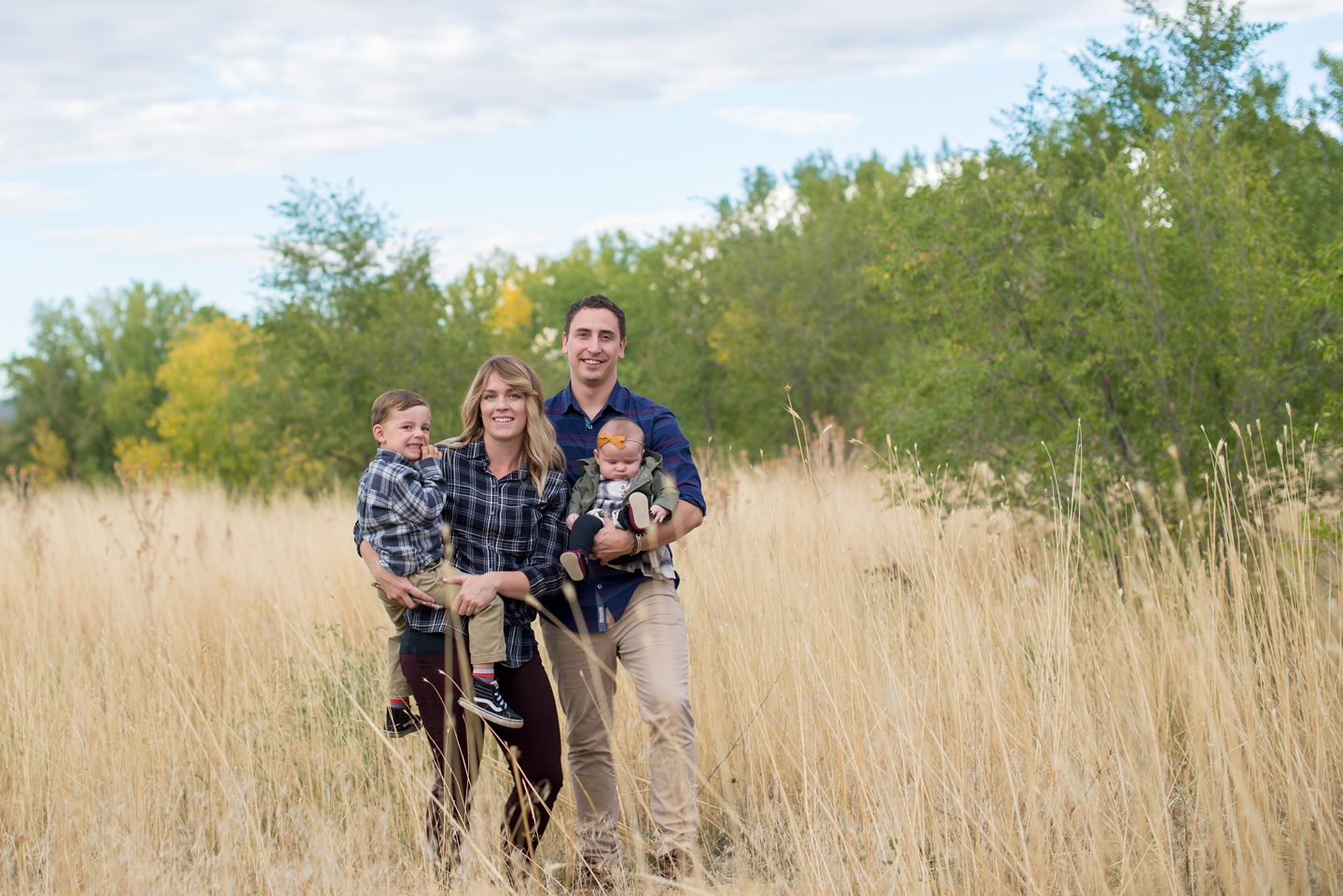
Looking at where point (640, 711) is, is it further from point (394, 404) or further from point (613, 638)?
point (394, 404)

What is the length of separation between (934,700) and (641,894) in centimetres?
120

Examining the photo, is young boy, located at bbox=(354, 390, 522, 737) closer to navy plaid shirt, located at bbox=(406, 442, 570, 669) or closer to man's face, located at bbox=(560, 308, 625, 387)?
navy plaid shirt, located at bbox=(406, 442, 570, 669)

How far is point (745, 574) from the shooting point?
475cm

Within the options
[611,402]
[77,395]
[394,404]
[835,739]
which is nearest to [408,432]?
[394,404]

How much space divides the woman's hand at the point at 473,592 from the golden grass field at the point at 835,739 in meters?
0.50

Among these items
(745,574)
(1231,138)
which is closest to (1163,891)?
(745,574)

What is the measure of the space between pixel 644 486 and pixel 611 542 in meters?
0.26

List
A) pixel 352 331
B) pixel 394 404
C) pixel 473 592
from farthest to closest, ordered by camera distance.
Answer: pixel 352 331 < pixel 394 404 < pixel 473 592

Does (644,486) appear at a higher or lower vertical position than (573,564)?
higher

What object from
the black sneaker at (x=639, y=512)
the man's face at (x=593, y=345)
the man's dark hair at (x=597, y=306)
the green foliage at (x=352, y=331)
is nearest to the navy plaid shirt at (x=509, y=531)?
the black sneaker at (x=639, y=512)

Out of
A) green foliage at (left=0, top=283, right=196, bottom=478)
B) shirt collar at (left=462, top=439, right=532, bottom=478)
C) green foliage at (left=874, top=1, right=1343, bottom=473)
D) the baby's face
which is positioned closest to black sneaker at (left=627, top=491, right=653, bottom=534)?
the baby's face

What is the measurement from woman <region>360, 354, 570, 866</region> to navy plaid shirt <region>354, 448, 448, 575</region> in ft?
0.24

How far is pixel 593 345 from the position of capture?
11.9 ft

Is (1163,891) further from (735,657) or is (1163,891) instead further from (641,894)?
(735,657)
